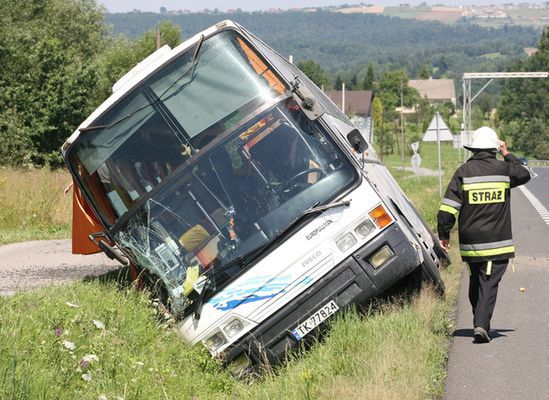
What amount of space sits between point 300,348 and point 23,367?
278 centimetres

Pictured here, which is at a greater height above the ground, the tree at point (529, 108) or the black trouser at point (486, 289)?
the black trouser at point (486, 289)

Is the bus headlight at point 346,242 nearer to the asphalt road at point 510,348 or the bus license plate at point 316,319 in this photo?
the bus license plate at point 316,319

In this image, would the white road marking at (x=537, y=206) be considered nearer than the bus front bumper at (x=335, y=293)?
No

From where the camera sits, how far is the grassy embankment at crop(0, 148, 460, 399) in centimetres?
702

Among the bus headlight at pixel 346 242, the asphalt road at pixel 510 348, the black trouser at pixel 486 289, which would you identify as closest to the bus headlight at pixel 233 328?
the bus headlight at pixel 346 242

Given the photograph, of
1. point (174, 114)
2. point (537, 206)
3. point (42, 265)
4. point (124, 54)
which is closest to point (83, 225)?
point (174, 114)

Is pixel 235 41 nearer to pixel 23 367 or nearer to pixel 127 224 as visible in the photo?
pixel 127 224

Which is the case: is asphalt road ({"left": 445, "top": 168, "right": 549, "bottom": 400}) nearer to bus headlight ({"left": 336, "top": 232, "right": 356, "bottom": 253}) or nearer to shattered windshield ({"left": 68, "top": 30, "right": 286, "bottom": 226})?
bus headlight ({"left": 336, "top": 232, "right": 356, "bottom": 253})

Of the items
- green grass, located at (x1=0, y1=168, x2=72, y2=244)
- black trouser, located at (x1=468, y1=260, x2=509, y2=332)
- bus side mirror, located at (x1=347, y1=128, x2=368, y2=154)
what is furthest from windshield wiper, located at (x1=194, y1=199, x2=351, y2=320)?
green grass, located at (x1=0, y1=168, x2=72, y2=244)

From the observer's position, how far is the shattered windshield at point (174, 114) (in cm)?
959

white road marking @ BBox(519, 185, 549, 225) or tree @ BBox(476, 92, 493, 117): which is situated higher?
white road marking @ BBox(519, 185, 549, 225)

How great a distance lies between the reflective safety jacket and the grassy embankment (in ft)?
2.81

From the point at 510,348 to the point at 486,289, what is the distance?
0.58m

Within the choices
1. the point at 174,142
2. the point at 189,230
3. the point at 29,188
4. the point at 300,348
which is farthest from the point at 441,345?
the point at 29,188
